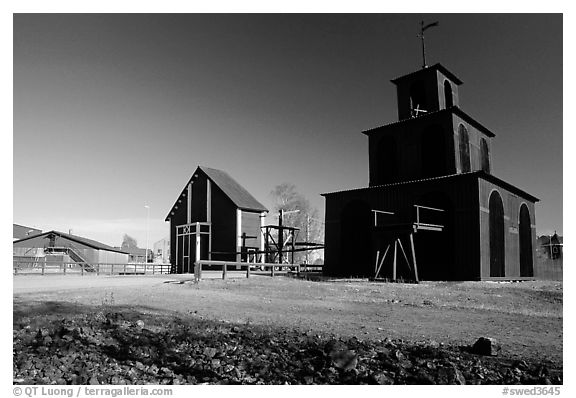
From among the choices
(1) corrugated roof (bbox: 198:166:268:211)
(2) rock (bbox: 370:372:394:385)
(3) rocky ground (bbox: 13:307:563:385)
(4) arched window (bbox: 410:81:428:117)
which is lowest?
(2) rock (bbox: 370:372:394:385)

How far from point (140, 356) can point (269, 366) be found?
76.7 inches

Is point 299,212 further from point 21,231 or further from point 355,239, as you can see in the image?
point 21,231

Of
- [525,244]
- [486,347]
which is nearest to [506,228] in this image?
[525,244]

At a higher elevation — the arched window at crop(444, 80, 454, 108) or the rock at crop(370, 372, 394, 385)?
the arched window at crop(444, 80, 454, 108)

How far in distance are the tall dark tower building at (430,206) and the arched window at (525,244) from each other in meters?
0.03

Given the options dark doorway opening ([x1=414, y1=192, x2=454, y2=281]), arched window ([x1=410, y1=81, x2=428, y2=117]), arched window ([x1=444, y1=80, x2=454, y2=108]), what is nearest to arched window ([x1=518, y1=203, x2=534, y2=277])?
dark doorway opening ([x1=414, y1=192, x2=454, y2=281])

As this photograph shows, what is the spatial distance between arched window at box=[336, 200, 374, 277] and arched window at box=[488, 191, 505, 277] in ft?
18.1

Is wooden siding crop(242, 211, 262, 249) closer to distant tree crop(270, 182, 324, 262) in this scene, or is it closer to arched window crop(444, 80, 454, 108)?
distant tree crop(270, 182, 324, 262)

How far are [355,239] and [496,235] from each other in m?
6.44

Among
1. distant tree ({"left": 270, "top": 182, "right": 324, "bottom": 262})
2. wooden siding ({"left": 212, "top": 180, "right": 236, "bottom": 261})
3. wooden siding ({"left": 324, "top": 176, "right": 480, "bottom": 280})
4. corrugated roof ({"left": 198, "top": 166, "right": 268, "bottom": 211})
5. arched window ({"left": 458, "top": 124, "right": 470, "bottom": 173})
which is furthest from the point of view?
wooden siding ({"left": 212, "top": 180, "right": 236, "bottom": 261})

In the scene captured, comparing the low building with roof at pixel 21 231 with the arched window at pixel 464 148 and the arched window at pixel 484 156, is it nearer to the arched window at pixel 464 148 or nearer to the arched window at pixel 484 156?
the arched window at pixel 464 148

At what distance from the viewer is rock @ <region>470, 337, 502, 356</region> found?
6750 mm

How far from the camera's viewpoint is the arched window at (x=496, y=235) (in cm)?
1481

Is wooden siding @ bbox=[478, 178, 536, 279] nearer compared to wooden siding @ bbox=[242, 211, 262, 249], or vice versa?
wooden siding @ bbox=[478, 178, 536, 279]
